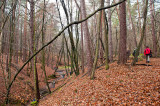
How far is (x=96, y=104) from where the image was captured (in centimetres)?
366

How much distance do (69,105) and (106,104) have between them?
5.50 ft

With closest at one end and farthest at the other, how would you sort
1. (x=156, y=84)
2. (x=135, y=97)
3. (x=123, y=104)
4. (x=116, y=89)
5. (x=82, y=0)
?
(x=123, y=104)
(x=135, y=97)
(x=156, y=84)
(x=116, y=89)
(x=82, y=0)

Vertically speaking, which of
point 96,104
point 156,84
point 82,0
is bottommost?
point 96,104

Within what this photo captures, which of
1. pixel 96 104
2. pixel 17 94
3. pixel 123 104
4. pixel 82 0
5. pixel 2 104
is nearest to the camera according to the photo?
pixel 123 104

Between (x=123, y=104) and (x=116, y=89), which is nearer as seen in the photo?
(x=123, y=104)

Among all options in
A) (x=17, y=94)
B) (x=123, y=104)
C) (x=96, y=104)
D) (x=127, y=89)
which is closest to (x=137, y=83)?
(x=127, y=89)

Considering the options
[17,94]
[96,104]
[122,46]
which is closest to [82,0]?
[122,46]

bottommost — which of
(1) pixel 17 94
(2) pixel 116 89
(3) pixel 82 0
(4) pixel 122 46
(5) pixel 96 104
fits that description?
(1) pixel 17 94

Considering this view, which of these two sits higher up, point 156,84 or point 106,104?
point 156,84

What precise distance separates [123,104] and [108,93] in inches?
38.5

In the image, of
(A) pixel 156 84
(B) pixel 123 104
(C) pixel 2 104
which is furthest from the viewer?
(C) pixel 2 104

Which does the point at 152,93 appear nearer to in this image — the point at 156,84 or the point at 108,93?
the point at 156,84

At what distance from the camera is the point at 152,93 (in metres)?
3.43

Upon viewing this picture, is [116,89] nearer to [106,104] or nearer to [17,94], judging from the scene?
[106,104]
